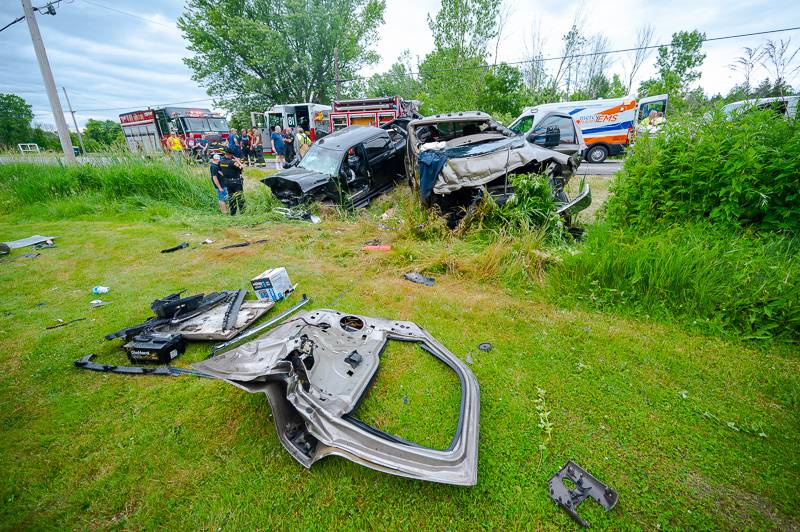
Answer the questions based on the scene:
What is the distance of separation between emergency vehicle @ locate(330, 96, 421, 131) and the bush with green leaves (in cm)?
1013

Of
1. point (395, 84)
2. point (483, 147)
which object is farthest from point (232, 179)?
point (395, 84)

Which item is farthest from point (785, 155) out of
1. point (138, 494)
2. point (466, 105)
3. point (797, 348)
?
point (466, 105)

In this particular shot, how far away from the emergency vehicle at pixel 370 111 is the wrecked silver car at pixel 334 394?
38.2 ft

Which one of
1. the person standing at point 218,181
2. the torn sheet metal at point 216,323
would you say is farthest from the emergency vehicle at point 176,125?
the torn sheet metal at point 216,323

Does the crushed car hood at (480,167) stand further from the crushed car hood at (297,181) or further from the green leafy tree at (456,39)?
the green leafy tree at (456,39)

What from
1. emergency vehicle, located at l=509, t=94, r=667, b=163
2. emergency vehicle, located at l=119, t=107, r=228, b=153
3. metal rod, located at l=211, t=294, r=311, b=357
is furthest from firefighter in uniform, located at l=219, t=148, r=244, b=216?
emergency vehicle, located at l=119, t=107, r=228, b=153

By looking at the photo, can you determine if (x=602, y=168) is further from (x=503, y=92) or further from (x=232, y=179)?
(x=232, y=179)

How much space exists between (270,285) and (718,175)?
4554mm

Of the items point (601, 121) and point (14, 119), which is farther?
point (14, 119)

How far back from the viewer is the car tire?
11.7m

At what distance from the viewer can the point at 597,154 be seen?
38.7ft

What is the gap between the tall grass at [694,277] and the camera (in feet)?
8.20

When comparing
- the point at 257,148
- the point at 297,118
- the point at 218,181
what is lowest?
the point at 218,181

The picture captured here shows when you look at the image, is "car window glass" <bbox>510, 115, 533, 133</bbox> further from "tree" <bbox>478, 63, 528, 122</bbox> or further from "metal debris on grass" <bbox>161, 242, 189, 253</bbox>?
"metal debris on grass" <bbox>161, 242, 189, 253</bbox>
